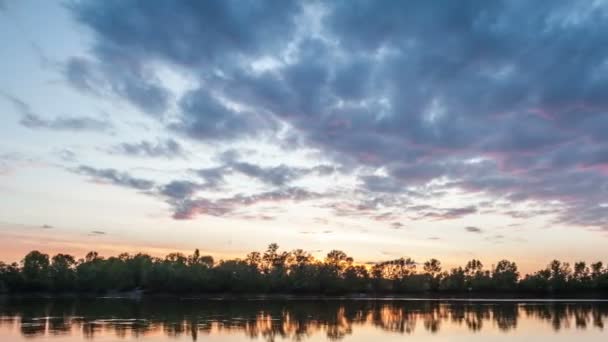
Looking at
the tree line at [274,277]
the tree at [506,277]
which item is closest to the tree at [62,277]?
the tree line at [274,277]

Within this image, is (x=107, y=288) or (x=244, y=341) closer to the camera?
(x=244, y=341)

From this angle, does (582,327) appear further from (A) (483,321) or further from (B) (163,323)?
(B) (163,323)

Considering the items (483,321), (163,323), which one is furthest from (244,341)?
(483,321)

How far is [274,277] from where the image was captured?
474 feet

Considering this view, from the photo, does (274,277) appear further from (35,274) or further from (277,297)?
(35,274)

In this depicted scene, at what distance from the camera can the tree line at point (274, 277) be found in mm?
132875

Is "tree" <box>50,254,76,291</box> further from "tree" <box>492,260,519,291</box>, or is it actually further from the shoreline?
"tree" <box>492,260,519,291</box>

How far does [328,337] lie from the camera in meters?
37.3

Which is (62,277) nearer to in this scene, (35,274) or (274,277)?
(35,274)

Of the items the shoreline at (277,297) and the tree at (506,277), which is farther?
the tree at (506,277)

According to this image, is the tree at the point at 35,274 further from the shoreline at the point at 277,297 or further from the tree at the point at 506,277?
the tree at the point at 506,277

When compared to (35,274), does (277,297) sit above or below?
below

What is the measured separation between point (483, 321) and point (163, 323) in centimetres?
2799

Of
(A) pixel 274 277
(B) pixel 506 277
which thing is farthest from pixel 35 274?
(B) pixel 506 277
